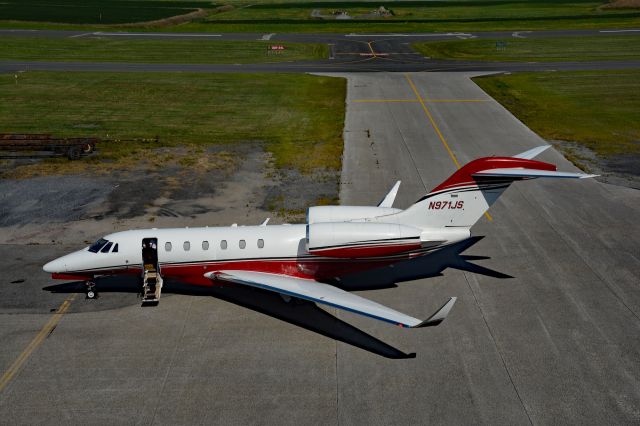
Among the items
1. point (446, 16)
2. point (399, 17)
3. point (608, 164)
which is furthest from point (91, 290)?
point (446, 16)

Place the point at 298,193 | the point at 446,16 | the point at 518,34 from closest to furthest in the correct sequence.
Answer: the point at 298,193, the point at 518,34, the point at 446,16

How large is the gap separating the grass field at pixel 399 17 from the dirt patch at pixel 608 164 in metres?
56.8

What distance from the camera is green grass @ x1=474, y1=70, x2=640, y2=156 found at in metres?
37.0

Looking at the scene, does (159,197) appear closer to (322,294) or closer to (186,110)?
(322,294)

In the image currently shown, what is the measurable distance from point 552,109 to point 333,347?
35449 mm

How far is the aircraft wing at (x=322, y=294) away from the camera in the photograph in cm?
1472

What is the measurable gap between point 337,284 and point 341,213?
276 cm

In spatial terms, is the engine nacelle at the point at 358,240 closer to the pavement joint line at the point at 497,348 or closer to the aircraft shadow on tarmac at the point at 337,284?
the aircraft shadow on tarmac at the point at 337,284

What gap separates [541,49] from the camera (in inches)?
2650

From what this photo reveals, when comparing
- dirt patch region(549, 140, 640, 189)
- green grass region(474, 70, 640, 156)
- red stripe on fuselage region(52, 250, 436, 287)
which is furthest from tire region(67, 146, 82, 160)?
green grass region(474, 70, 640, 156)

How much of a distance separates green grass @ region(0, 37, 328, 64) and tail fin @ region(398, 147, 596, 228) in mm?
48725

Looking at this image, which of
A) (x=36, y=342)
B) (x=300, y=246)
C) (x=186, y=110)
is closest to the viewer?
(x=36, y=342)

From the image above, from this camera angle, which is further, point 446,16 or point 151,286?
point 446,16

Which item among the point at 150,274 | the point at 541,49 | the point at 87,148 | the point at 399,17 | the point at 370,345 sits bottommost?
the point at 370,345
